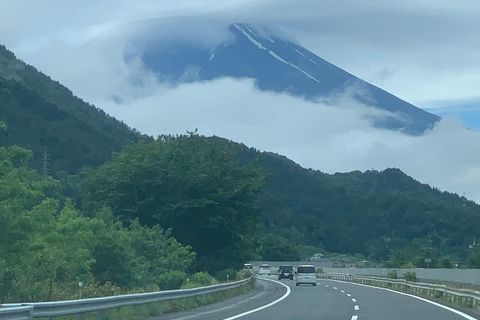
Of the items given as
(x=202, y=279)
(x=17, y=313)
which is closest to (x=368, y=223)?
(x=202, y=279)

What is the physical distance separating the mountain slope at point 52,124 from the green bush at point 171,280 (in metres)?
87.8

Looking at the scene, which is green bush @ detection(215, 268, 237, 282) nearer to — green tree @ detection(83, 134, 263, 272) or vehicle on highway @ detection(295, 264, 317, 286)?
green tree @ detection(83, 134, 263, 272)

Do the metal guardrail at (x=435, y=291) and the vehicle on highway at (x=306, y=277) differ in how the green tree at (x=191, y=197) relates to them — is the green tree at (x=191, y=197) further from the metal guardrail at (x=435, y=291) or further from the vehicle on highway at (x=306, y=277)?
the metal guardrail at (x=435, y=291)

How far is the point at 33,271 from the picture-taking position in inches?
1057

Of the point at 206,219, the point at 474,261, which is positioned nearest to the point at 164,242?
the point at 206,219

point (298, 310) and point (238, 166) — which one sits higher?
point (238, 166)

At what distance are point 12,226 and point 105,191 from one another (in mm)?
22308

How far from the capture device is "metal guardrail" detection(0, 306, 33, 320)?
12094mm

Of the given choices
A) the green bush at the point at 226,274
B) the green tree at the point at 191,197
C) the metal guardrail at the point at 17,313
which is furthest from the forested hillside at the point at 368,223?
the metal guardrail at the point at 17,313

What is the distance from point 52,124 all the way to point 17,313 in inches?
5771

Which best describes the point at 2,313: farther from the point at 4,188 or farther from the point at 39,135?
the point at 39,135

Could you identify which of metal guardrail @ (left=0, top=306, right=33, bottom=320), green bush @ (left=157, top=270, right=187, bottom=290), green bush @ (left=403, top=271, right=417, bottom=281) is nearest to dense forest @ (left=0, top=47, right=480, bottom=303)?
green bush @ (left=157, top=270, right=187, bottom=290)

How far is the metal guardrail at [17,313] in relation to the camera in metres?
12.1

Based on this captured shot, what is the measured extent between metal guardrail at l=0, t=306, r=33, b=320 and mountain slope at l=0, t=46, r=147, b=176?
358 feet
